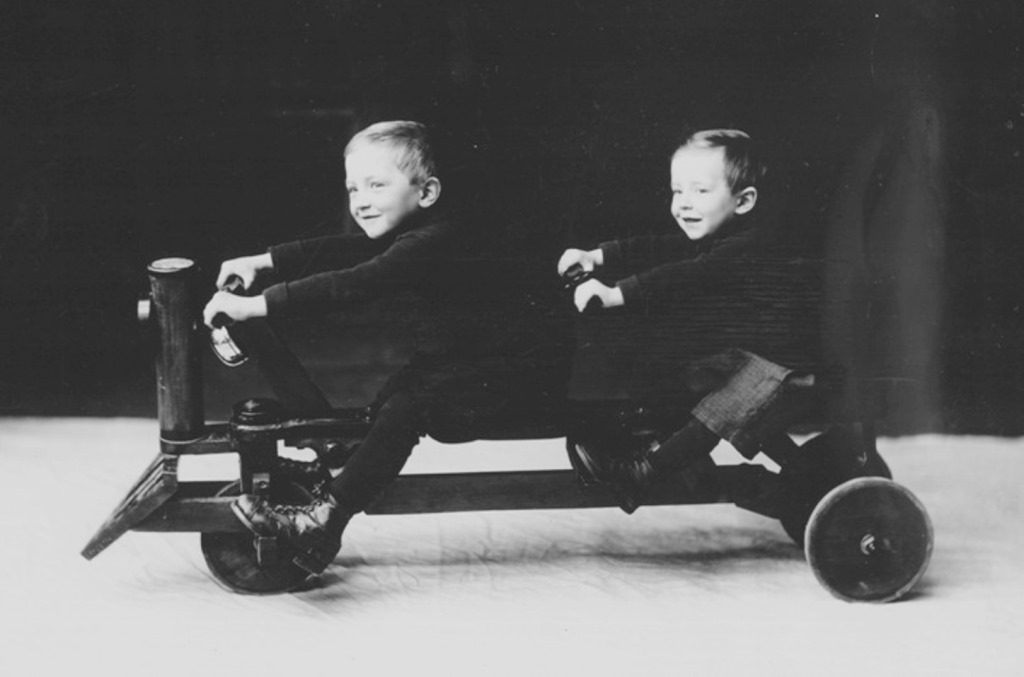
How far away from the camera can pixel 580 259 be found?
9.91ft

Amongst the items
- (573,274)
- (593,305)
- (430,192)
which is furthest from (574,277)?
(430,192)

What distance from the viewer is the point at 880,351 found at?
306 cm

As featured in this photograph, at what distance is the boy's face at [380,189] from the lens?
2.94m

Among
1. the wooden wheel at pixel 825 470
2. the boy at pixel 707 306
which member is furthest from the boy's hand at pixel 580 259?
the wooden wheel at pixel 825 470

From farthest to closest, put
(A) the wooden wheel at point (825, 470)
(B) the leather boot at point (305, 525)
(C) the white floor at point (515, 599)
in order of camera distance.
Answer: (A) the wooden wheel at point (825, 470), (B) the leather boot at point (305, 525), (C) the white floor at point (515, 599)

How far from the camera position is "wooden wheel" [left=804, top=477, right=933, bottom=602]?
2885mm

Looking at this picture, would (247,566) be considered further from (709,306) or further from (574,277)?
(709,306)

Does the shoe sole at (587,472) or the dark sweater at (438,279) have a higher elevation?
the dark sweater at (438,279)

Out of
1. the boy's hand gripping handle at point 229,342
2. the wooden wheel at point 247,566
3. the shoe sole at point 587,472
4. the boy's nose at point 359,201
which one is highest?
the boy's nose at point 359,201

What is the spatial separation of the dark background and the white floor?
403 mm

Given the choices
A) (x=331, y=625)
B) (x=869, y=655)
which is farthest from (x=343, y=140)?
(x=869, y=655)

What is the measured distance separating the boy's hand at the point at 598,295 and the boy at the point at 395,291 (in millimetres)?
126

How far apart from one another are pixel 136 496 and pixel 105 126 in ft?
3.01

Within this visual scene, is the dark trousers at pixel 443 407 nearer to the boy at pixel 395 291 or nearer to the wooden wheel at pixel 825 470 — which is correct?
the boy at pixel 395 291
